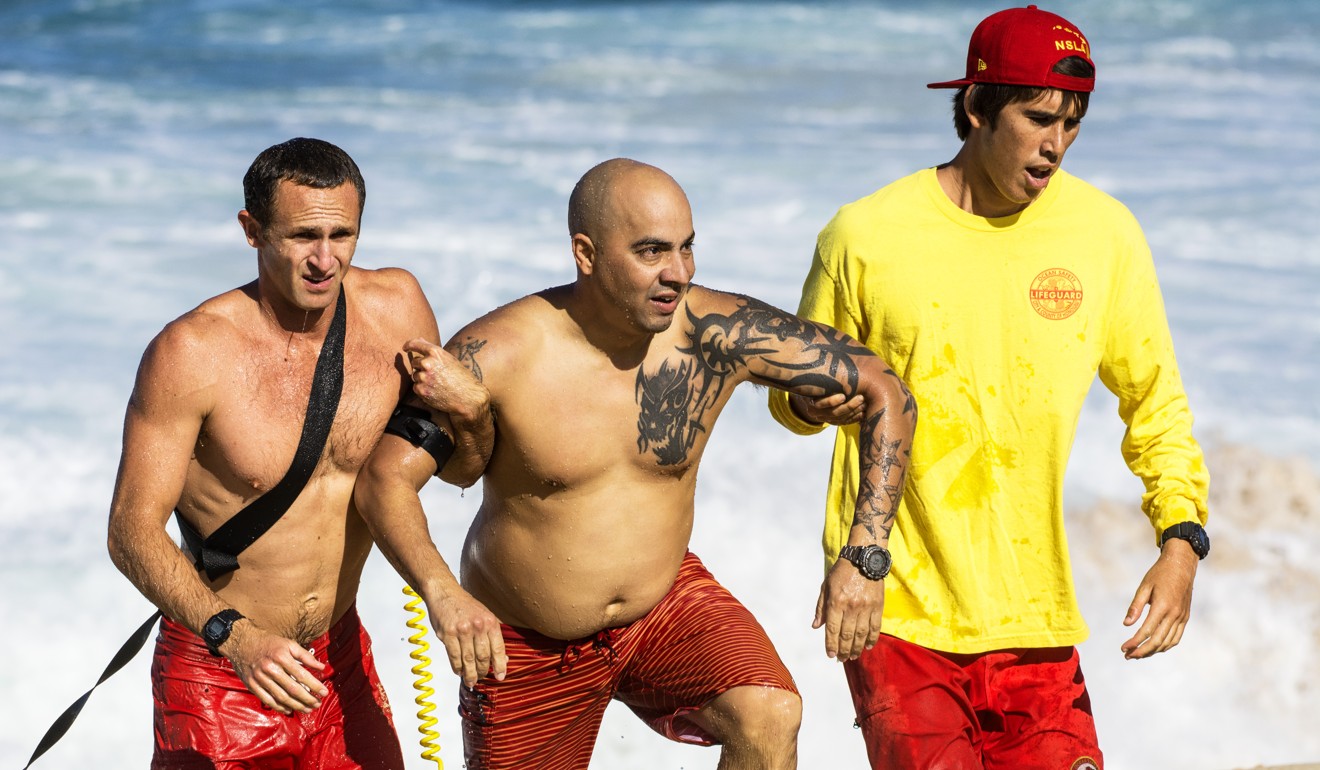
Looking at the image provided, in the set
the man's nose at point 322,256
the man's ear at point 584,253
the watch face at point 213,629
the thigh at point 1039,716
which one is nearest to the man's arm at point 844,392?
the man's ear at point 584,253

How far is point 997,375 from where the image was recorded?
388 centimetres

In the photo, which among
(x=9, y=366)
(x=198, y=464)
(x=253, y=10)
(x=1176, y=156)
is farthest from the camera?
(x=253, y=10)

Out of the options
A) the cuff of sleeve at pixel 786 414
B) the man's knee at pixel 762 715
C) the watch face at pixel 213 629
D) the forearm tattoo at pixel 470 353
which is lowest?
the man's knee at pixel 762 715

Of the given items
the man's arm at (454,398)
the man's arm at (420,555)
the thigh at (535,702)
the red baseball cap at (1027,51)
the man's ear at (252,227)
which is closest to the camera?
the man's arm at (420,555)

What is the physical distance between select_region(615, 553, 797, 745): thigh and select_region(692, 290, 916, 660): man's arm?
21 cm

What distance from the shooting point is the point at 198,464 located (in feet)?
12.2

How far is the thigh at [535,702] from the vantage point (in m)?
3.96

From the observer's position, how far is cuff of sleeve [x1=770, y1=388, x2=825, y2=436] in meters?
4.01

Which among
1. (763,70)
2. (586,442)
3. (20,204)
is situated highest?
(763,70)

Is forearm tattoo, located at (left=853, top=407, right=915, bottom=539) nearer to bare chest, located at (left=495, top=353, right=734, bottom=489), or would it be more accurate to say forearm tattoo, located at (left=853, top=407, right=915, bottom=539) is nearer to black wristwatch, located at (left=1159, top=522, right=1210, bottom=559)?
bare chest, located at (left=495, top=353, right=734, bottom=489)

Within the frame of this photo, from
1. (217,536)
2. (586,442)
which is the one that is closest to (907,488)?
(586,442)

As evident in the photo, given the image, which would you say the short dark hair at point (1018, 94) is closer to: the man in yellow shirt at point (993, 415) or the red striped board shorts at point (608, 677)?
the man in yellow shirt at point (993, 415)

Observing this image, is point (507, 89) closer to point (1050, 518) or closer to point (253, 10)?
point (253, 10)

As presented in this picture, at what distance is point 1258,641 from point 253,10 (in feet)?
70.2
